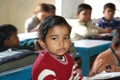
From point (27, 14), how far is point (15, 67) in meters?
3.72

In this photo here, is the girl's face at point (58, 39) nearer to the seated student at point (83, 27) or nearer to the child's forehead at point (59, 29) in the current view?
the child's forehead at point (59, 29)

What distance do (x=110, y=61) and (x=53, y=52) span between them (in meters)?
0.74

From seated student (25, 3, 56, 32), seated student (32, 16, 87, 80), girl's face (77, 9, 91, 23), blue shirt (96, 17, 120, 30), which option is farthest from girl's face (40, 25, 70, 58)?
blue shirt (96, 17, 120, 30)

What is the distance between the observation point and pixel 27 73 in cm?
179

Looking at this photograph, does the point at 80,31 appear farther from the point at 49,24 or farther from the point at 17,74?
the point at 49,24

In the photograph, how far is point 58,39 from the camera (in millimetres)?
1234

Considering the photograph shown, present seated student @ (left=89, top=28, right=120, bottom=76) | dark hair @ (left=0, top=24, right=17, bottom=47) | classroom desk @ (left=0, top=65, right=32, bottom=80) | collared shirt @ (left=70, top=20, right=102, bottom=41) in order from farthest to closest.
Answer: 1. collared shirt @ (left=70, top=20, right=102, bottom=41)
2. dark hair @ (left=0, top=24, right=17, bottom=47)
3. seated student @ (left=89, top=28, right=120, bottom=76)
4. classroom desk @ (left=0, top=65, right=32, bottom=80)

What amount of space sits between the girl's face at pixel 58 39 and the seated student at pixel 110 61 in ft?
2.11

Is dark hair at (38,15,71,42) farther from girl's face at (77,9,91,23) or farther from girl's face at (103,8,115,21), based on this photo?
girl's face at (103,8,115,21)

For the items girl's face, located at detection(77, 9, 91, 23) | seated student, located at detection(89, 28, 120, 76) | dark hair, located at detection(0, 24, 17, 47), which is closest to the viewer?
seated student, located at detection(89, 28, 120, 76)

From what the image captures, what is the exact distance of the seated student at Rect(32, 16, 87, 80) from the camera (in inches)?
47.1

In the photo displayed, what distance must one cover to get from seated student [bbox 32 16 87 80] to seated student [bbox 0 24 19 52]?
2.75ft

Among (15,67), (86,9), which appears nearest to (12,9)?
(86,9)

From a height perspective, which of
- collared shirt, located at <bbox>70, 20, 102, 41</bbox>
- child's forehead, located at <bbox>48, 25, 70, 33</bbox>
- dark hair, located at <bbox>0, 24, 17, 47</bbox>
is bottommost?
collared shirt, located at <bbox>70, 20, 102, 41</bbox>
